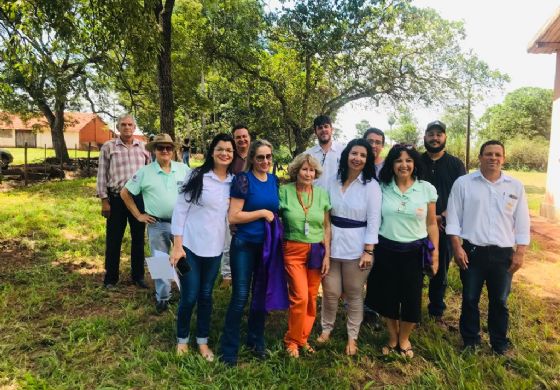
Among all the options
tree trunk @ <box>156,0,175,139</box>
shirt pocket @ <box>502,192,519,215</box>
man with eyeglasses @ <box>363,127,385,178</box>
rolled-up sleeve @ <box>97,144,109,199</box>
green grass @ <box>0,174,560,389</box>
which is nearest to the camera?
green grass @ <box>0,174,560,389</box>

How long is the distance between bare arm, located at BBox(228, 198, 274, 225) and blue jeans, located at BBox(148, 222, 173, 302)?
1.23m

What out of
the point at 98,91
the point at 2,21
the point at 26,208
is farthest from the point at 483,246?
the point at 98,91

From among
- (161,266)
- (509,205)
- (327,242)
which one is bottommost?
(161,266)

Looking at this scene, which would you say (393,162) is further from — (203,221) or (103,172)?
(103,172)

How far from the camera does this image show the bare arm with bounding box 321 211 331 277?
10.5 ft

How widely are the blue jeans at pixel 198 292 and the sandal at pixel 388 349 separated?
60.3 inches

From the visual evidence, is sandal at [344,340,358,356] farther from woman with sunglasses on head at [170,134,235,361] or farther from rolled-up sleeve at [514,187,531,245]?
rolled-up sleeve at [514,187,531,245]

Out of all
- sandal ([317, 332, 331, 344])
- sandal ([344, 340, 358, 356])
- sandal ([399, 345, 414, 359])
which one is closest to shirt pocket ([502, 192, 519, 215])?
sandal ([399, 345, 414, 359])

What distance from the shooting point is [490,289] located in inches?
130

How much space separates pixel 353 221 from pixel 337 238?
194mm

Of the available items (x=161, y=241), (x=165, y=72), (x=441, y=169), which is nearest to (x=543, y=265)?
(x=441, y=169)

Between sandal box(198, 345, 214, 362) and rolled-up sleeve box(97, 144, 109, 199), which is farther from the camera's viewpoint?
rolled-up sleeve box(97, 144, 109, 199)

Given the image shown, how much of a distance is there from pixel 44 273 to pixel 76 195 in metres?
7.47

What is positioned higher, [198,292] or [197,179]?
[197,179]
